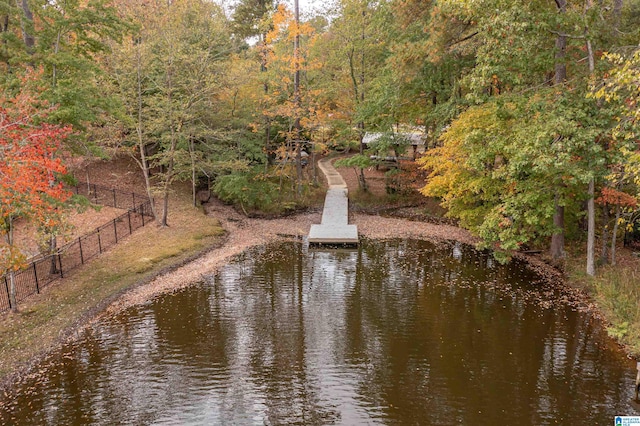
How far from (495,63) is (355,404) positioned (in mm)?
11506

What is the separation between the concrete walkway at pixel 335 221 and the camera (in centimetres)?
2123

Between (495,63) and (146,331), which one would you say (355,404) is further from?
(495,63)

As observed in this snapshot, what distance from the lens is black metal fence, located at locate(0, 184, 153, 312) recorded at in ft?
48.1

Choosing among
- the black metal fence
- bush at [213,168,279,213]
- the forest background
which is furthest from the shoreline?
the black metal fence

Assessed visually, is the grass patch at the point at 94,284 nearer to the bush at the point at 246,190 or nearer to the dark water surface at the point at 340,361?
the dark water surface at the point at 340,361

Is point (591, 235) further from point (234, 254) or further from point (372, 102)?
point (372, 102)

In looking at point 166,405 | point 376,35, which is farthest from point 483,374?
point 376,35

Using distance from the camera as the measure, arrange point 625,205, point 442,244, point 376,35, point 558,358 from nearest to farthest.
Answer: point 558,358 < point 625,205 < point 442,244 < point 376,35

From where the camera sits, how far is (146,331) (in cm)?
1273

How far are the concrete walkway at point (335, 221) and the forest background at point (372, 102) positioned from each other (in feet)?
7.63

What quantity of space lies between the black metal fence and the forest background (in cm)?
111

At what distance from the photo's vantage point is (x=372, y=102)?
2686cm

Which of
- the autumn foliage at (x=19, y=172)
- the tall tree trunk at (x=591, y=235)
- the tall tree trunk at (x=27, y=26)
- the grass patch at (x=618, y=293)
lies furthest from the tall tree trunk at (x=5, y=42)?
the grass patch at (x=618, y=293)

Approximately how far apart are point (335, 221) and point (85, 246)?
1281 centimetres
